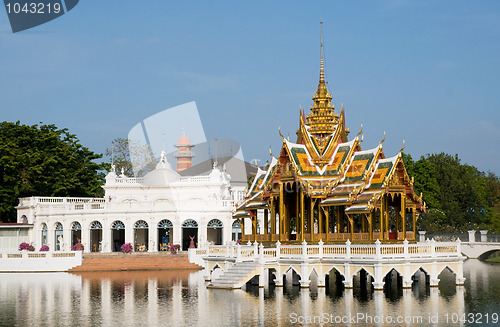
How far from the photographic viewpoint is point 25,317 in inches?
984

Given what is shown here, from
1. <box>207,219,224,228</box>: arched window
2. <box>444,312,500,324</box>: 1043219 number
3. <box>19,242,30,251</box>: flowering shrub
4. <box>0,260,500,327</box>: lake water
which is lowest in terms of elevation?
<box>444,312,500,324</box>: 1043219 number

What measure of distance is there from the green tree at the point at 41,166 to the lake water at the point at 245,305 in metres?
→ 27.7

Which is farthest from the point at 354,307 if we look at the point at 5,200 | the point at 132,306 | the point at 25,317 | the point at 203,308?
the point at 5,200

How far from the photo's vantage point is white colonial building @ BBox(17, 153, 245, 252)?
182 ft

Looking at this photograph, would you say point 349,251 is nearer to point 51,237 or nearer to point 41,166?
point 51,237

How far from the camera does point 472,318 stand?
22.9 metres

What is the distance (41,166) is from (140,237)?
10.6 metres

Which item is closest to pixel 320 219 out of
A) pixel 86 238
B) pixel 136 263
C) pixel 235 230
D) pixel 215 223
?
pixel 136 263

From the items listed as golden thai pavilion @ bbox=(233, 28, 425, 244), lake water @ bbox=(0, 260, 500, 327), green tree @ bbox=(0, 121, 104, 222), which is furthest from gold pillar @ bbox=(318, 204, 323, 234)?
green tree @ bbox=(0, 121, 104, 222)

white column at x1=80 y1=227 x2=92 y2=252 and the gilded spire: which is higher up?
the gilded spire

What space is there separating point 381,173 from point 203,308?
1001 cm

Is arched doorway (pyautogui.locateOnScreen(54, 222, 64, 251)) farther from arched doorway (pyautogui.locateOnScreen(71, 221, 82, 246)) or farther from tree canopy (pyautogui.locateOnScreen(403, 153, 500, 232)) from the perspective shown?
tree canopy (pyautogui.locateOnScreen(403, 153, 500, 232))

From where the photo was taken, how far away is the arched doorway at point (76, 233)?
57534 mm

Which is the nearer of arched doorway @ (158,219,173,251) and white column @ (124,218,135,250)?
white column @ (124,218,135,250)
